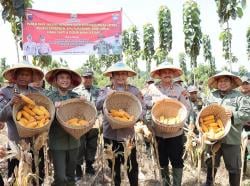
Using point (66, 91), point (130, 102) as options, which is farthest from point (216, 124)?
point (66, 91)

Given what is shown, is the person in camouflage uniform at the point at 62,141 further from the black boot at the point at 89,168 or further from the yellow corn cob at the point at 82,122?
the black boot at the point at 89,168

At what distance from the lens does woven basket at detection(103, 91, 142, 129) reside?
161 inches

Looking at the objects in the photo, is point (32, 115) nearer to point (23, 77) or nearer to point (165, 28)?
point (23, 77)

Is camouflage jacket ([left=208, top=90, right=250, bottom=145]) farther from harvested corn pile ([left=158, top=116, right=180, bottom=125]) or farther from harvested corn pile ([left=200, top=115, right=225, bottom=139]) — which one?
harvested corn pile ([left=158, top=116, right=180, bottom=125])

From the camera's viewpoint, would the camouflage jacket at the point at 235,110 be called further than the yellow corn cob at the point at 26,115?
Yes

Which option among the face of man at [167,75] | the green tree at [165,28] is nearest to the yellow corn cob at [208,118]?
the face of man at [167,75]

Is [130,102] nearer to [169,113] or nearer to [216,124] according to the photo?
[169,113]

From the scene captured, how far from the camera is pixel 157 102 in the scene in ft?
14.3

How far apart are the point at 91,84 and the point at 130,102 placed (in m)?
1.56

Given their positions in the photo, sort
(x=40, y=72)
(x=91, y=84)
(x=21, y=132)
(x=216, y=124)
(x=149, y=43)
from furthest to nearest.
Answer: (x=149, y=43) → (x=91, y=84) → (x=216, y=124) → (x=40, y=72) → (x=21, y=132)

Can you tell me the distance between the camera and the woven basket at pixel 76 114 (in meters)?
3.75

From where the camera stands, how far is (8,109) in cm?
360

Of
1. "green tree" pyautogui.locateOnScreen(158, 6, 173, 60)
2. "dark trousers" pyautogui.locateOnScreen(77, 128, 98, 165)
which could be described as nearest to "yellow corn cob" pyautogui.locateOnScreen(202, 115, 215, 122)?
"dark trousers" pyautogui.locateOnScreen(77, 128, 98, 165)

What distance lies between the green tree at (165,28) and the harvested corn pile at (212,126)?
86.8ft
